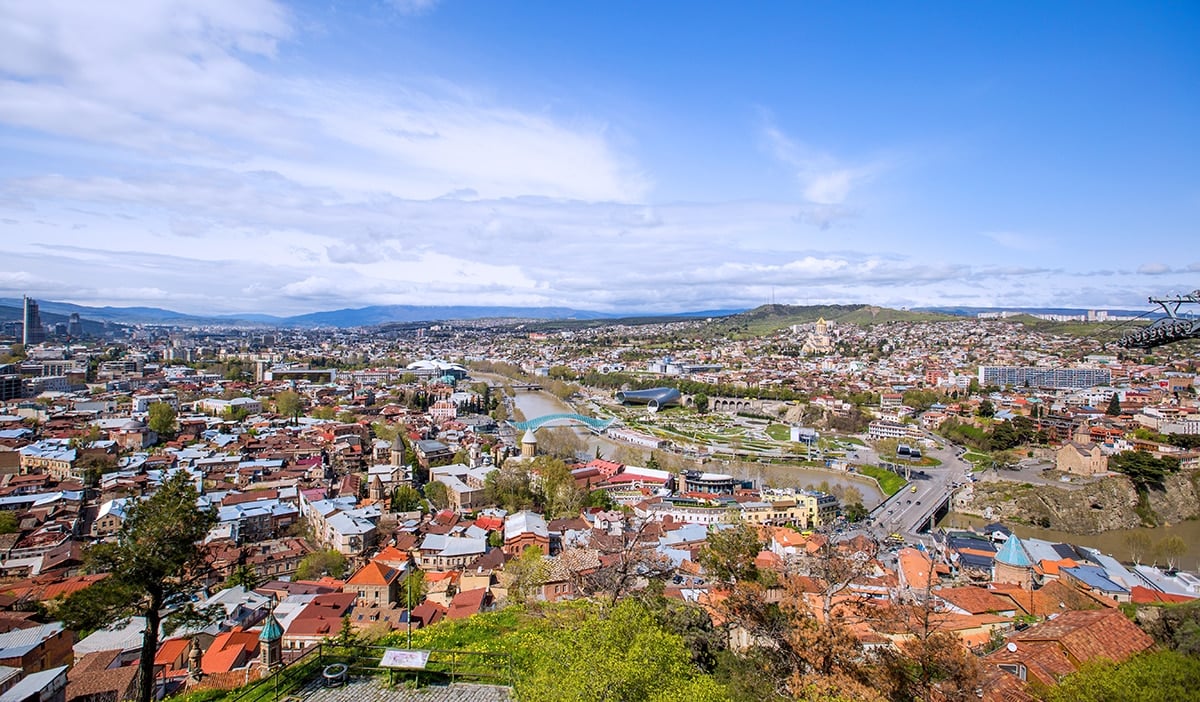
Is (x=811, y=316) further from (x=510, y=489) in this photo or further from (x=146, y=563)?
(x=146, y=563)

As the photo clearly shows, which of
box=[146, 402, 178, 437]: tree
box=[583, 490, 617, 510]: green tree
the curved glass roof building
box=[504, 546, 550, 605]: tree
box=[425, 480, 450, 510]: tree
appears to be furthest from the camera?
the curved glass roof building

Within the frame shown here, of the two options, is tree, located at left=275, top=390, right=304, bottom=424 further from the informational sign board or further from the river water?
the informational sign board

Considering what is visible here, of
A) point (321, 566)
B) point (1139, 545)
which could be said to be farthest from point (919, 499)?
point (321, 566)

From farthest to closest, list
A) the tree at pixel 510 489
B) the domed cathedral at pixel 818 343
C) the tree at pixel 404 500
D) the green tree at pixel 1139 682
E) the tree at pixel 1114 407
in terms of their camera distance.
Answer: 1. the domed cathedral at pixel 818 343
2. the tree at pixel 1114 407
3. the tree at pixel 510 489
4. the tree at pixel 404 500
5. the green tree at pixel 1139 682

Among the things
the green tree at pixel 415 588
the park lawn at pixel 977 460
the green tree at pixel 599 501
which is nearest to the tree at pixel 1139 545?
the park lawn at pixel 977 460

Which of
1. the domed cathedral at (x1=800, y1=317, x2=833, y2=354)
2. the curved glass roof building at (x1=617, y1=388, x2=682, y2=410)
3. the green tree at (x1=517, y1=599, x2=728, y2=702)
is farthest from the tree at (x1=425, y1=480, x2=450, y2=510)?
the domed cathedral at (x1=800, y1=317, x2=833, y2=354)

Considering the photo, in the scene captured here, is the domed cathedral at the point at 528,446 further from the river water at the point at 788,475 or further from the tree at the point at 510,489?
the tree at the point at 510,489

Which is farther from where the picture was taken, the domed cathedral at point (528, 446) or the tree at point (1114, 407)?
the tree at point (1114, 407)
